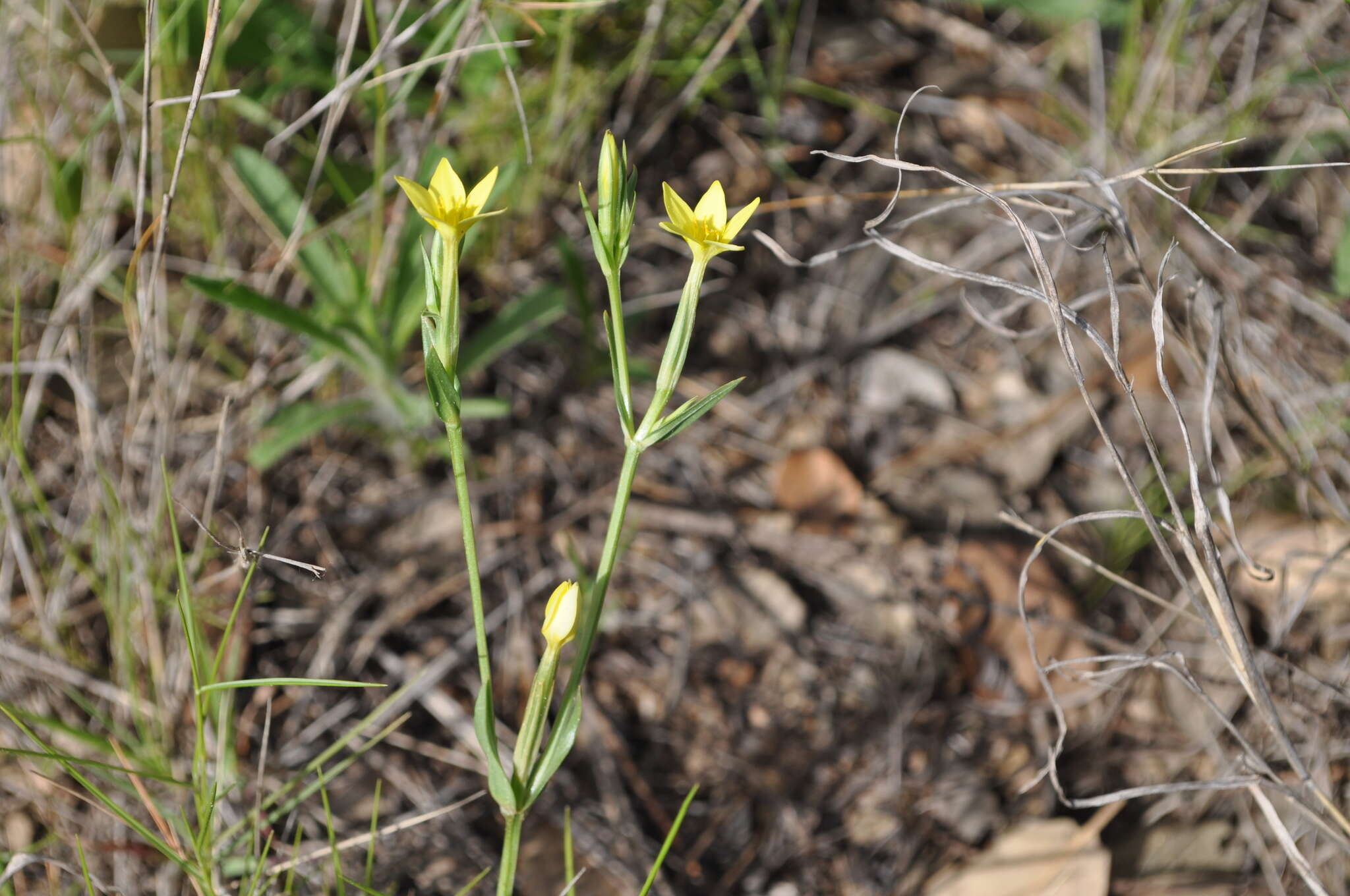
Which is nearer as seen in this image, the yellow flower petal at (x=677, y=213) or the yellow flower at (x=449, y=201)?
the yellow flower at (x=449, y=201)

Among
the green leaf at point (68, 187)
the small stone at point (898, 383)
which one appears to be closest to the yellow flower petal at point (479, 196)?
the green leaf at point (68, 187)

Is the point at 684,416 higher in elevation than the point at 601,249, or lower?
lower

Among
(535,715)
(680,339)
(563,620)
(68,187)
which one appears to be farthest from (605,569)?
(68,187)

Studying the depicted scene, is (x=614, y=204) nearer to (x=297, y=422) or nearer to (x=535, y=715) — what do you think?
(x=535, y=715)

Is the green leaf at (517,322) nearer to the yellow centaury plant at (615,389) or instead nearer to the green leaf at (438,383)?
the yellow centaury plant at (615,389)

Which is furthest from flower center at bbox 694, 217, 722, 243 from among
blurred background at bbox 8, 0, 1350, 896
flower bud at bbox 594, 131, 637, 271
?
blurred background at bbox 8, 0, 1350, 896

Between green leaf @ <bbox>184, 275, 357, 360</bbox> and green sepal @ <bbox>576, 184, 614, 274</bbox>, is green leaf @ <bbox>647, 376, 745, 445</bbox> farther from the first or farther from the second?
green leaf @ <bbox>184, 275, 357, 360</bbox>

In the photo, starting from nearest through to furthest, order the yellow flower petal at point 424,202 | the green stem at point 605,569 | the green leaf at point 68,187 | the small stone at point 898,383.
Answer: the yellow flower petal at point 424,202 → the green stem at point 605,569 → the green leaf at point 68,187 → the small stone at point 898,383
